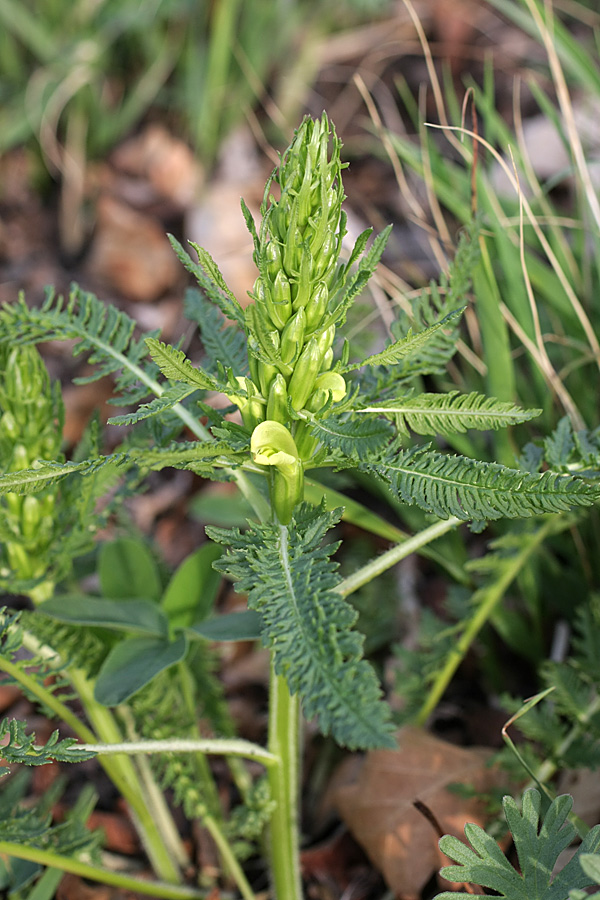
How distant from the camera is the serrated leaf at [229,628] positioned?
98 cm

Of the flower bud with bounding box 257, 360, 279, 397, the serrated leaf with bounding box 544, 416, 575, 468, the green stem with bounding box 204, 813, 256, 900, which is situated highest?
the flower bud with bounding box 257, 360, 279, 397

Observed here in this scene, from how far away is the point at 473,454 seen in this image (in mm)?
1389

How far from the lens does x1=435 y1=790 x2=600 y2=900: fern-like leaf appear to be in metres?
0.82

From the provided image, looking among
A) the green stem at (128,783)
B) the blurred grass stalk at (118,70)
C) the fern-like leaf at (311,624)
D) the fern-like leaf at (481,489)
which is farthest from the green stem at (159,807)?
the blurred grass stalk at (118,70)

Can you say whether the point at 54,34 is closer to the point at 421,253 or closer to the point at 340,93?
the point at 340,93

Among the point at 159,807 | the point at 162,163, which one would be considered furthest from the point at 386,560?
the point at 162,163

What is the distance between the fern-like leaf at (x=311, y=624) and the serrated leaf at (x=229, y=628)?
23cm

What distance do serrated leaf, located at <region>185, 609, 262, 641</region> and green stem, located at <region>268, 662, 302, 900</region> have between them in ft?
0.21

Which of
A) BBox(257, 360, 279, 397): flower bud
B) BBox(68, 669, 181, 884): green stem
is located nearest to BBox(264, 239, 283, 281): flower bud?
BBox(257, 360, 279, 397): flower bud

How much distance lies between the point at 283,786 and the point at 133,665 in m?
0.27

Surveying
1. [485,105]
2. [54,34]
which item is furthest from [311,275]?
[54,34]

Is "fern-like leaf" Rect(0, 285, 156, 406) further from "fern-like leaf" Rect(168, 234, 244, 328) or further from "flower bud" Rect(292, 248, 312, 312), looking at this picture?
"flower bud" Rect(292, 248, 312, 312)

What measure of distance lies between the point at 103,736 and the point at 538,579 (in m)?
0.86

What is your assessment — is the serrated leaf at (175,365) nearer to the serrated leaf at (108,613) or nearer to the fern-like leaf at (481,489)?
the fern-like leaf at (481,489)
